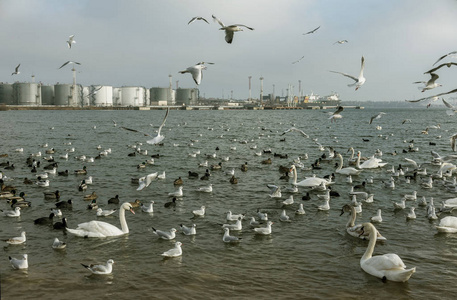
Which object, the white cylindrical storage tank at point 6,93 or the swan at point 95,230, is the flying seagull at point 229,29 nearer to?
the swan at point 95,230

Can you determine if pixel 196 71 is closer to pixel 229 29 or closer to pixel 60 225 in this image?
pixel 229 29

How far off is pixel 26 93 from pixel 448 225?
180 meters

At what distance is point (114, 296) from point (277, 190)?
10.9 m

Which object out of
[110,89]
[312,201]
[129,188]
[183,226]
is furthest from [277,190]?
[110,89]

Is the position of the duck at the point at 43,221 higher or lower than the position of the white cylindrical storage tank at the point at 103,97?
lower

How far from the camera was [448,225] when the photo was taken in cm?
1428

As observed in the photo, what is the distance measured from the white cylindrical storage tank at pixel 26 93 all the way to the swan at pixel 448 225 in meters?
180

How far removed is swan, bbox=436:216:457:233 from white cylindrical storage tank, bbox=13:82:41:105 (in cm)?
17961

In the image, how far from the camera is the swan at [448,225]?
46.4ft

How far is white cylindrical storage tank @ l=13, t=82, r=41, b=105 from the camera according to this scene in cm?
16788

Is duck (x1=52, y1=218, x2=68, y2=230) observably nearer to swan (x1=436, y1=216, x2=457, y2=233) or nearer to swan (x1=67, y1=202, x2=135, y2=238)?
swan (x1=67, y1=202, x2=135, y2=238)

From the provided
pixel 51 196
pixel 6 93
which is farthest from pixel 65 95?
pixel 51 196

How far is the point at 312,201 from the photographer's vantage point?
18969 mm

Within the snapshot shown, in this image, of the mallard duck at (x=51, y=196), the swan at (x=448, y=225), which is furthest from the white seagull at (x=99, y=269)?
the swan at (x=448, y=225)
